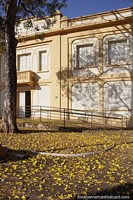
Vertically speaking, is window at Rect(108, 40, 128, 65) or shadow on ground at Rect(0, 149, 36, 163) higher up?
window at Rect(108, 40, 128, 65)

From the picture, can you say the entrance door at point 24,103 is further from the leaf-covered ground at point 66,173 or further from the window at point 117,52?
the leaf-covered ground at point 66,173

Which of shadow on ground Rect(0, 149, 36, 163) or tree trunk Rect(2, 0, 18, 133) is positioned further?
tree trunk Rect(2, 0, 18, 133)

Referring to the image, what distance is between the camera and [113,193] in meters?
4.22

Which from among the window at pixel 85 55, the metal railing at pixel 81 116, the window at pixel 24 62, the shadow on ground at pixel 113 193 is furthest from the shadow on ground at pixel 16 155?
the window at pixel 24 62

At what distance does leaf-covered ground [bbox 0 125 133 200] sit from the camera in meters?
4.25

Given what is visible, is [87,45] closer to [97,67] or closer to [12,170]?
[97,67]

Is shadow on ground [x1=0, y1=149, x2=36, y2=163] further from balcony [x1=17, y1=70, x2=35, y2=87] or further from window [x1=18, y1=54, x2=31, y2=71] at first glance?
window [x1=18, y1=54, x2=31, y2=71]

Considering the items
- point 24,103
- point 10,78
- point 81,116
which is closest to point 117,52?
point 81,116

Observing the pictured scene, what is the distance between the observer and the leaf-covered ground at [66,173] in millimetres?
4246

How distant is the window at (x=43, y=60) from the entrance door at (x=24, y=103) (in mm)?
2619

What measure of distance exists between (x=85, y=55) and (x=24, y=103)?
6.93 meters

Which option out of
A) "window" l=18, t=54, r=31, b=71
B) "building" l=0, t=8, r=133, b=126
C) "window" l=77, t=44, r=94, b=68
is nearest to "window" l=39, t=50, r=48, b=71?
"building" l=0, t=8, r=133, b=126

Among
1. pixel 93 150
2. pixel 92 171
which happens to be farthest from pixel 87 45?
pixel 92 171

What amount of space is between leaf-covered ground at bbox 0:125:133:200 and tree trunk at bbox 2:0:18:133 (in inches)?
113
